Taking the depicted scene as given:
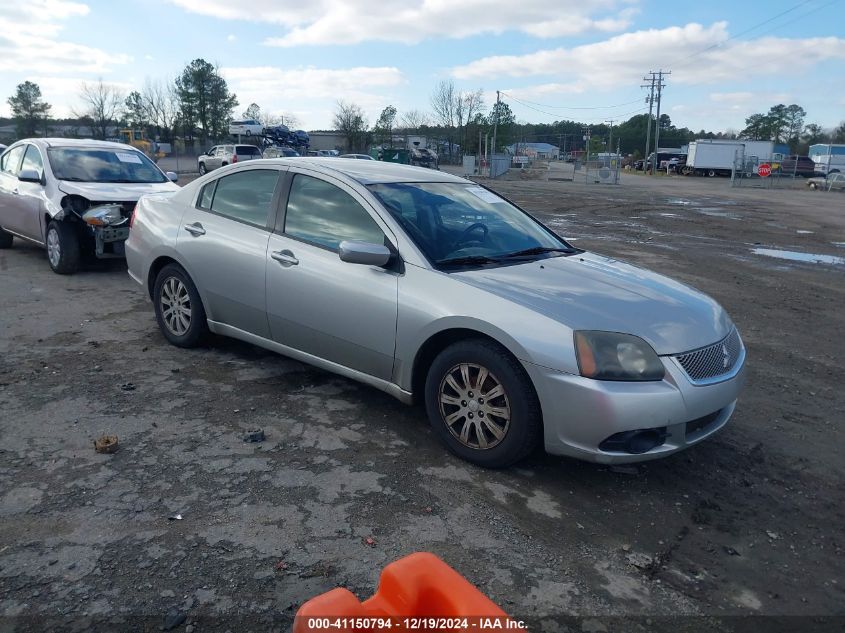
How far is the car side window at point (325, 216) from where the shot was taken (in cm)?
431

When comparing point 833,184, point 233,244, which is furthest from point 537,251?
point 833,184

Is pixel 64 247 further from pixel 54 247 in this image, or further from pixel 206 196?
pixel 206 196

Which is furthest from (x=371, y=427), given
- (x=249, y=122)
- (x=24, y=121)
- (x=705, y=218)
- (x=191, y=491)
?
(x=24, y=121)

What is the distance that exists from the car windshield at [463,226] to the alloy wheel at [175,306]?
1970mm

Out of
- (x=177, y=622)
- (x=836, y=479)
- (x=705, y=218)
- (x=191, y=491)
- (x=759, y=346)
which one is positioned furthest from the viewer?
(x=705, y=218)

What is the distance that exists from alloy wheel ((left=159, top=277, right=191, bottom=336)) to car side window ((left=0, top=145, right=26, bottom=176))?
5401 millimetres

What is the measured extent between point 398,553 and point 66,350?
12.9 feet

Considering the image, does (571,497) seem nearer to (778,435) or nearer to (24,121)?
(778,435)

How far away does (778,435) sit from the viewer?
4332 mm

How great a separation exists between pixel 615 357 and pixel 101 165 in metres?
8.12

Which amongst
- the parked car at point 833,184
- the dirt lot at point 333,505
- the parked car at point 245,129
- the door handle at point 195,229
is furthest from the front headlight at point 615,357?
the parked car at point 245,129

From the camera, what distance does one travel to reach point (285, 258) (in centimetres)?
453

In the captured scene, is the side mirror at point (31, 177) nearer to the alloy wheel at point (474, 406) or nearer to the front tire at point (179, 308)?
the front tire at point (179, 308)

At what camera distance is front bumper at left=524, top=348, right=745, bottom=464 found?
3279 mm
